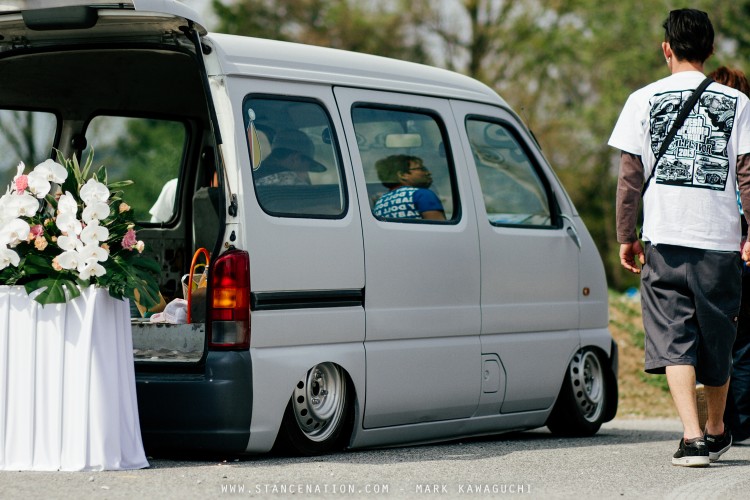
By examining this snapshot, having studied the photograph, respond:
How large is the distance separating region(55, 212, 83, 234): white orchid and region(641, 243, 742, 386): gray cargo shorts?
2877mm

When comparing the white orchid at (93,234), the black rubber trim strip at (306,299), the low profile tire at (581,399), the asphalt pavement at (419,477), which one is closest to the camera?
the asphalt pavement at (419,477)

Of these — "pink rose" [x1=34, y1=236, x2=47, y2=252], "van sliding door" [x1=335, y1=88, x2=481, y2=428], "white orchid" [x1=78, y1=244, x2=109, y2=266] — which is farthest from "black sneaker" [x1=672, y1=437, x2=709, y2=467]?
"pink rose" [x1=34, y1=236, x2=47, y2=252]

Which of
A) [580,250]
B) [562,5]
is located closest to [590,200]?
[562,5]

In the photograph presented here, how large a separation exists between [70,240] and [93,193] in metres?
0.25

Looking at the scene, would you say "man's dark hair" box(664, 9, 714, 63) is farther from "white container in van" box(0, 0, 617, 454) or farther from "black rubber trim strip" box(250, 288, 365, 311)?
"black rubber trim strip" box(250, 288, 365, 311)

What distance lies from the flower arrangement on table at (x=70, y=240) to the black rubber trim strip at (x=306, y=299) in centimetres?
50

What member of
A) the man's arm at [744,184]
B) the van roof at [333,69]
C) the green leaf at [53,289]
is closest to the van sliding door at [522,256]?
the van roof at [333,69]

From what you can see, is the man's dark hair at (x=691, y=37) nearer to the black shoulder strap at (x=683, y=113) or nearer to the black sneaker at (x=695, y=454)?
the black shoulder strap at (x=683, y=113)

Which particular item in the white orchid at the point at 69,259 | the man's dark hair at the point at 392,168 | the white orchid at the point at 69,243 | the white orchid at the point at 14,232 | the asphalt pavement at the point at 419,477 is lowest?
the asphalt pavement at the point at 419,477

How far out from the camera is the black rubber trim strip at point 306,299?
21.4 feet

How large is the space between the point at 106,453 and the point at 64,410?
282 mm

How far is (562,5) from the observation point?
34.2 m

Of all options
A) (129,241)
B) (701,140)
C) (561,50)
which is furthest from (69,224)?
(561,50)

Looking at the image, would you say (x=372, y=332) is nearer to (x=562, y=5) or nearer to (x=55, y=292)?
(x=55, y=292)
